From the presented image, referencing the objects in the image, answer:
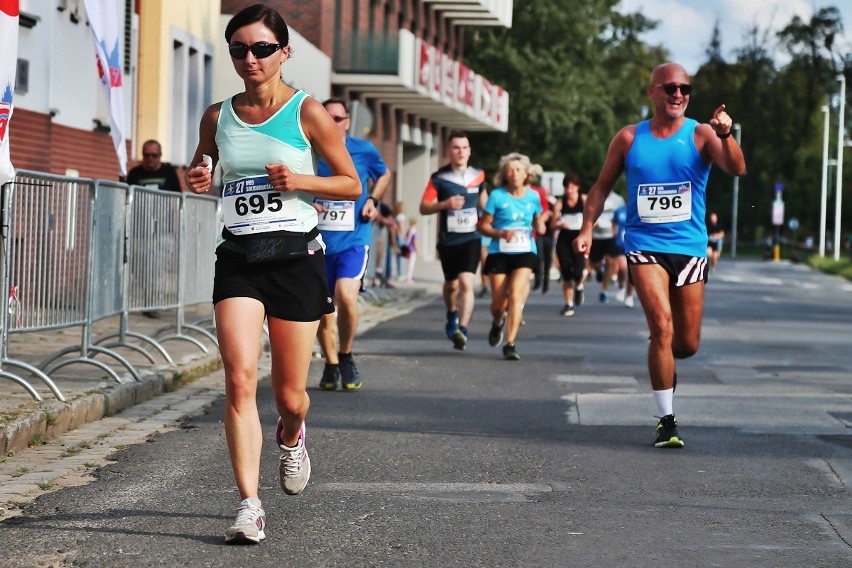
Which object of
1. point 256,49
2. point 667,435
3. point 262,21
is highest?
point 262,21

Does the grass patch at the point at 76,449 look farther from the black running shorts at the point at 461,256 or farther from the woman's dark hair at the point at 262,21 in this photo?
the black running shorts at the point at 461,256

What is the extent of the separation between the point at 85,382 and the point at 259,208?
5167 millimetres

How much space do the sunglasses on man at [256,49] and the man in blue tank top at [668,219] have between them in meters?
3.58

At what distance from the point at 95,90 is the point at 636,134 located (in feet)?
49.2

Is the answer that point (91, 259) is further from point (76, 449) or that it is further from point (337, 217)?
point (76, 449)

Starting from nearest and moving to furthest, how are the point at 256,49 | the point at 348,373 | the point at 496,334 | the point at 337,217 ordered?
the point at 256,49 < the point at 337,217 < the point at 348,373 < the point at 496,334

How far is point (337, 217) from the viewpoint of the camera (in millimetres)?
12305

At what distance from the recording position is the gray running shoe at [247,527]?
614 centimetres

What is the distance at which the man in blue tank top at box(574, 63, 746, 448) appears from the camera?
952cm

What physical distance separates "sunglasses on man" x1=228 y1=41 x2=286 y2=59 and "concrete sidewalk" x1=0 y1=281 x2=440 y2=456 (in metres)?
2.87

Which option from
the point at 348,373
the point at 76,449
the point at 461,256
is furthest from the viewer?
the point at 461,256

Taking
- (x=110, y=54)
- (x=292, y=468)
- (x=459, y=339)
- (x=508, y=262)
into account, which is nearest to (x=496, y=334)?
(x=459, y=339)

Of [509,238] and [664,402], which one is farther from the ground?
[509,238]

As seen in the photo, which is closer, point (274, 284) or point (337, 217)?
point (274, 284)
